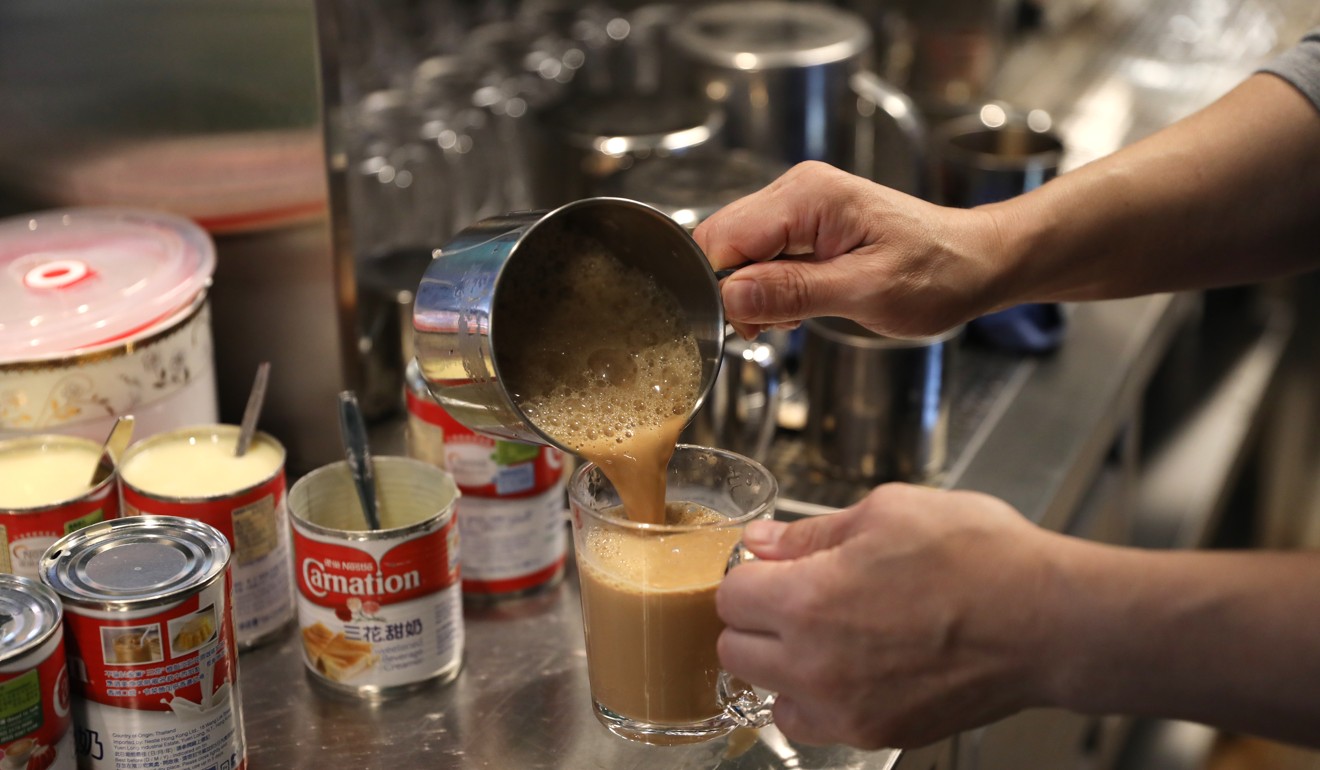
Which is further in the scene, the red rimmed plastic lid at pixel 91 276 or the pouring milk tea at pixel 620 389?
the red rimmed plastic lid at pixel 91 276

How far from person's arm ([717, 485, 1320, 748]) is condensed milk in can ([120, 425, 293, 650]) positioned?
1.40 ft

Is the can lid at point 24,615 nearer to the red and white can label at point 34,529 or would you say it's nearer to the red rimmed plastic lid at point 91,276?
the red and white can label at point 34,529

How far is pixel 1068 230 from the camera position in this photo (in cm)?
121

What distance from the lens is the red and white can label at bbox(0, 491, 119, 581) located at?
1.01 meters

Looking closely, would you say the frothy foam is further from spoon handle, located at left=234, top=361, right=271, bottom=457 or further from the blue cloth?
the blue cloth

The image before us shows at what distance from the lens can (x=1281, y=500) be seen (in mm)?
2779

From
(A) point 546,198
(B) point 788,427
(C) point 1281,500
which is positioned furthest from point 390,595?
(C) point 1281,500

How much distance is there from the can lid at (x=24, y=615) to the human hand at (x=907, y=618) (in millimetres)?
430

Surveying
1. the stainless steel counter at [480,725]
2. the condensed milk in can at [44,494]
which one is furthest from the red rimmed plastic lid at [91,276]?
the stainless steel counter at [480,725]

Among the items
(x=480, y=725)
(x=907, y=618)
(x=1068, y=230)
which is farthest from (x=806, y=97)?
(x=907, y=618)

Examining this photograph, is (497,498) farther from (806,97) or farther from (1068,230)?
(806,97)

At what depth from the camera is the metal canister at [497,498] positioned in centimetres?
118

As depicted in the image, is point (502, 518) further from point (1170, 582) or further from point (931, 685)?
point (1170, 582)

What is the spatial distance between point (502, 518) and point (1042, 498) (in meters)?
0.57
